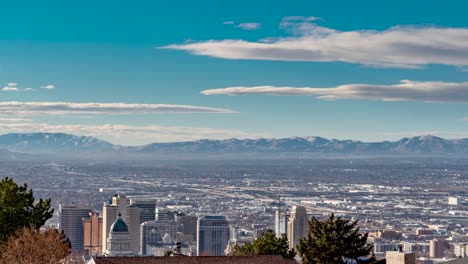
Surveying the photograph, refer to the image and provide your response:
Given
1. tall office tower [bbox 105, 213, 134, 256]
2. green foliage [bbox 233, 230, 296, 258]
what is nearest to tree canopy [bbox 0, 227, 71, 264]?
green foliage [bbox 233, 230, 296, 258]

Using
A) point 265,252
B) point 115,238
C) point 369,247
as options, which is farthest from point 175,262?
point 115,238

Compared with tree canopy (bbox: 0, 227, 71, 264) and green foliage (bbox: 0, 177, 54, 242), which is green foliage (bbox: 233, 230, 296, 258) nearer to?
tree canopy (bbox: 0, 227, 71, 264)

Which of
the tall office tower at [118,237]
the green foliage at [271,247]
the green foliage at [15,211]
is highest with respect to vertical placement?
the green foliage at [15,211]

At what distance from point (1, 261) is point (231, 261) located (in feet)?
39.1

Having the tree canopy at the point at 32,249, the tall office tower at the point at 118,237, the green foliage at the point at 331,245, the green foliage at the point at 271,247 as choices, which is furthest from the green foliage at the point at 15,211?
the tall office tower at the point at 118,237

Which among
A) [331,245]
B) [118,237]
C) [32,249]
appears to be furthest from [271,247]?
[118,237]

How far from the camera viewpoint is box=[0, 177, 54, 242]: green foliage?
166 ft

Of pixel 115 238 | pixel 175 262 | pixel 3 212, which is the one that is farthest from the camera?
pixel 115 238

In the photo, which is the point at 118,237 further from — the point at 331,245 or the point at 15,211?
the point at 331,245

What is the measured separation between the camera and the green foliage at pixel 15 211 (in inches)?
1988

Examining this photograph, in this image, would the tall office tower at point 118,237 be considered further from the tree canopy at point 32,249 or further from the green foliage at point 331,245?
the green foliage at point 331,245

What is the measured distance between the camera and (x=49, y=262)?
4416cm

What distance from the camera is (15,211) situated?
51.0 m

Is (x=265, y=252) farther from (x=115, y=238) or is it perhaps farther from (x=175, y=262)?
(x=115, y=238)
